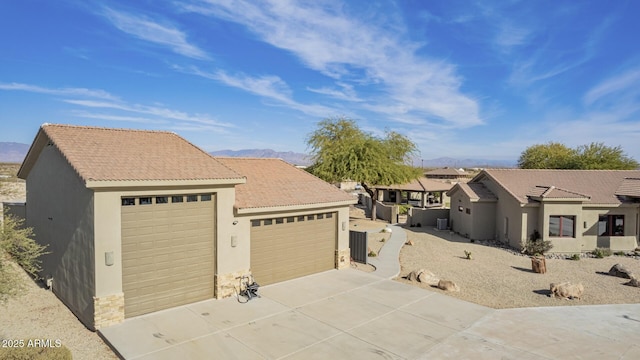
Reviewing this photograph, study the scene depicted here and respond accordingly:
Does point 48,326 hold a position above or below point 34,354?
below

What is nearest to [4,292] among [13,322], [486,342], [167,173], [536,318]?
[13,322]

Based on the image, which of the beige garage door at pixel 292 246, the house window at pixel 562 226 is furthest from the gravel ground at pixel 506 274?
the beige garage door at pixel 292 246

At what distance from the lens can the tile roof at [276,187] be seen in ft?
46.1

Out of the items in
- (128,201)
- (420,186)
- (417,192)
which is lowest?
(417,192)

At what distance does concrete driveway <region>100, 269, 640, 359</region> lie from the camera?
365 inches

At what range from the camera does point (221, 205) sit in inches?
502

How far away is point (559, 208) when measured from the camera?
22.3 metres

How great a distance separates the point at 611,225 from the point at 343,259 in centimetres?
1798

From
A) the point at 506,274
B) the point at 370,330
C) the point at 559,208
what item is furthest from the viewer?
the point at 559,208

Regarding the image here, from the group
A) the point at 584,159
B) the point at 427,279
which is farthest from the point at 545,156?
the point at 427,279

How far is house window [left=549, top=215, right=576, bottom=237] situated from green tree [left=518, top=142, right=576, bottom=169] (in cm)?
2639

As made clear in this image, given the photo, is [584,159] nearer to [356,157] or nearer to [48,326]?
[356,157]

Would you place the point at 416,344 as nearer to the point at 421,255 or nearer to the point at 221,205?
the point at 221,205

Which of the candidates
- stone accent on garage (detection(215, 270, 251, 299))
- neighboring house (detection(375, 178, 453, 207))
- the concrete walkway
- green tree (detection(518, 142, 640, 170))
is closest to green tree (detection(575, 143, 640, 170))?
green tree (detection(518, 142, 640, 170))
